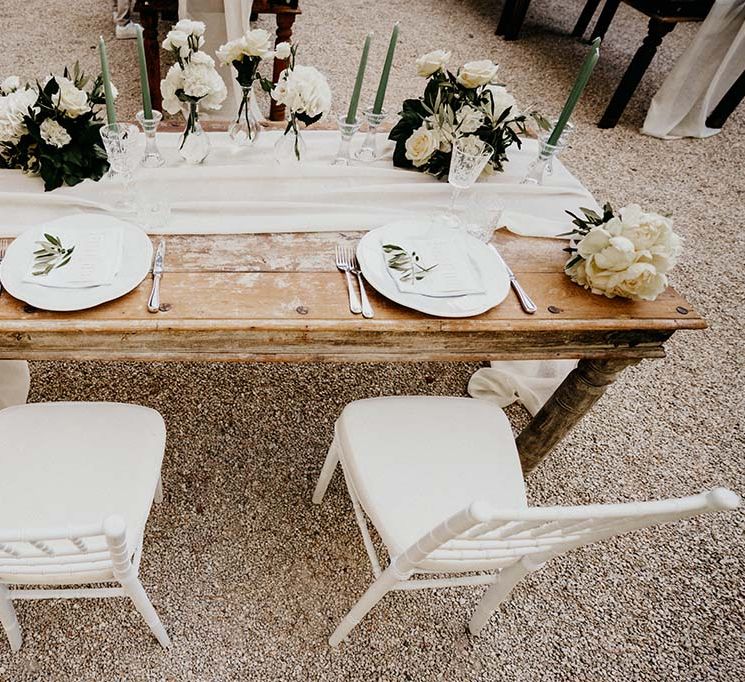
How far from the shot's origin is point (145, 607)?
1036 mm

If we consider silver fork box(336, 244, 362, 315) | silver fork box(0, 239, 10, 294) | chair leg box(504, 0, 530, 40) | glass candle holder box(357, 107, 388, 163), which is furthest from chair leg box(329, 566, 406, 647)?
chair leg box(504, 0, 530, 40)

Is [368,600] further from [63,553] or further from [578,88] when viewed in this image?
[578,88]

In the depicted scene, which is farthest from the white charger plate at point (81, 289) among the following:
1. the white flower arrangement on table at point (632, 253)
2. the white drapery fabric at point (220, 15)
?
the white drapery fabric at point (220, 15)

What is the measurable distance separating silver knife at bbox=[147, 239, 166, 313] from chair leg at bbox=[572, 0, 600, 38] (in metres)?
4.28

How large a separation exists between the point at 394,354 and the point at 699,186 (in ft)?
8.95

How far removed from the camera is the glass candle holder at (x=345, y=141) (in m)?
1.37

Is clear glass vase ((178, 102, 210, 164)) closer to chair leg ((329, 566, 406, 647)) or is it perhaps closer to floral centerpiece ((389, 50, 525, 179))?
floral centerpiece ((389, 50, 525, 179))

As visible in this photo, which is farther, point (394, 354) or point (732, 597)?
point (732, 597)

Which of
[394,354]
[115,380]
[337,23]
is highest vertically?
[394,354]

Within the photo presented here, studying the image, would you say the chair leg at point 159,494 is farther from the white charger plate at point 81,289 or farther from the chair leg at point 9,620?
the white charger plate at point 81,289

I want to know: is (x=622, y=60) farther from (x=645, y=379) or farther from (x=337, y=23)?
(x=645, y=379)

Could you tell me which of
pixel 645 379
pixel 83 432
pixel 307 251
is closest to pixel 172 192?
pixel 307 251

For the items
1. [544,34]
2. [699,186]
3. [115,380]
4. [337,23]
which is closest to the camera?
[115,380]

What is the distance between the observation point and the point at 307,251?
113cm
